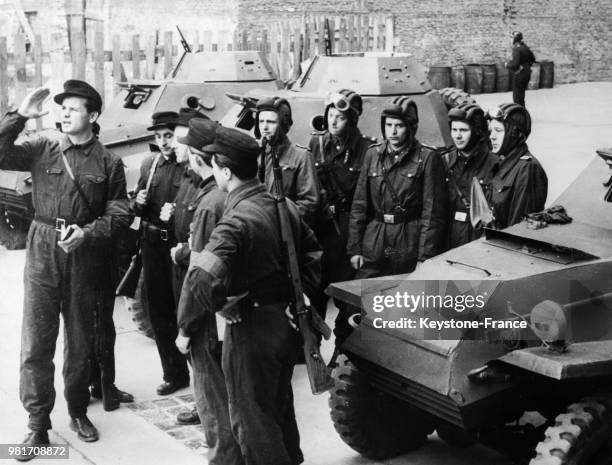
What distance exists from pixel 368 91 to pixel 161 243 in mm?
3804

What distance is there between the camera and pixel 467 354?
4.84 metres

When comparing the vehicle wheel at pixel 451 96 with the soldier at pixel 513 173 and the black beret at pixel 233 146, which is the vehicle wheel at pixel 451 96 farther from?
the black beret at pixel 233 146

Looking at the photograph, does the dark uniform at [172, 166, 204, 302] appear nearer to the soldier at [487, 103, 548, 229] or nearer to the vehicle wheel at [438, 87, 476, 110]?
the soldier at [487, 103, 548, 229]

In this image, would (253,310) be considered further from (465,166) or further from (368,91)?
(368,91)

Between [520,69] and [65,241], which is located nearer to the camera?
[65,241]

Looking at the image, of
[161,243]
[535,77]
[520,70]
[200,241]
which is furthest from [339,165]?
[535,77]

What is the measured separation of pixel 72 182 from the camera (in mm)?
5961

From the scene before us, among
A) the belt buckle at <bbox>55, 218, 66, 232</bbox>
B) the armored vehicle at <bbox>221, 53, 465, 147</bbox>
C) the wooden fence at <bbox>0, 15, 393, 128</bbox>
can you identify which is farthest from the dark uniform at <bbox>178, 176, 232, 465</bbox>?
the wooden fence at <bbox>0, 15, 393, 128</bbox>

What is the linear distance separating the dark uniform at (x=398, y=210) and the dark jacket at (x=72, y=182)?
69.4 inches

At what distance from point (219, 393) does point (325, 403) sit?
5.57ft

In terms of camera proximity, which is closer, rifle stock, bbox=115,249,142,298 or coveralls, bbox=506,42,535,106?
rifle stock, bbox=115,249,142,298

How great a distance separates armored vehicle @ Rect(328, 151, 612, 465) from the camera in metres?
4.59

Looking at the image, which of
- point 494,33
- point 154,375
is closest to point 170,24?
point 494,33

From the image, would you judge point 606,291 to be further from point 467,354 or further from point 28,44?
point 28,44
